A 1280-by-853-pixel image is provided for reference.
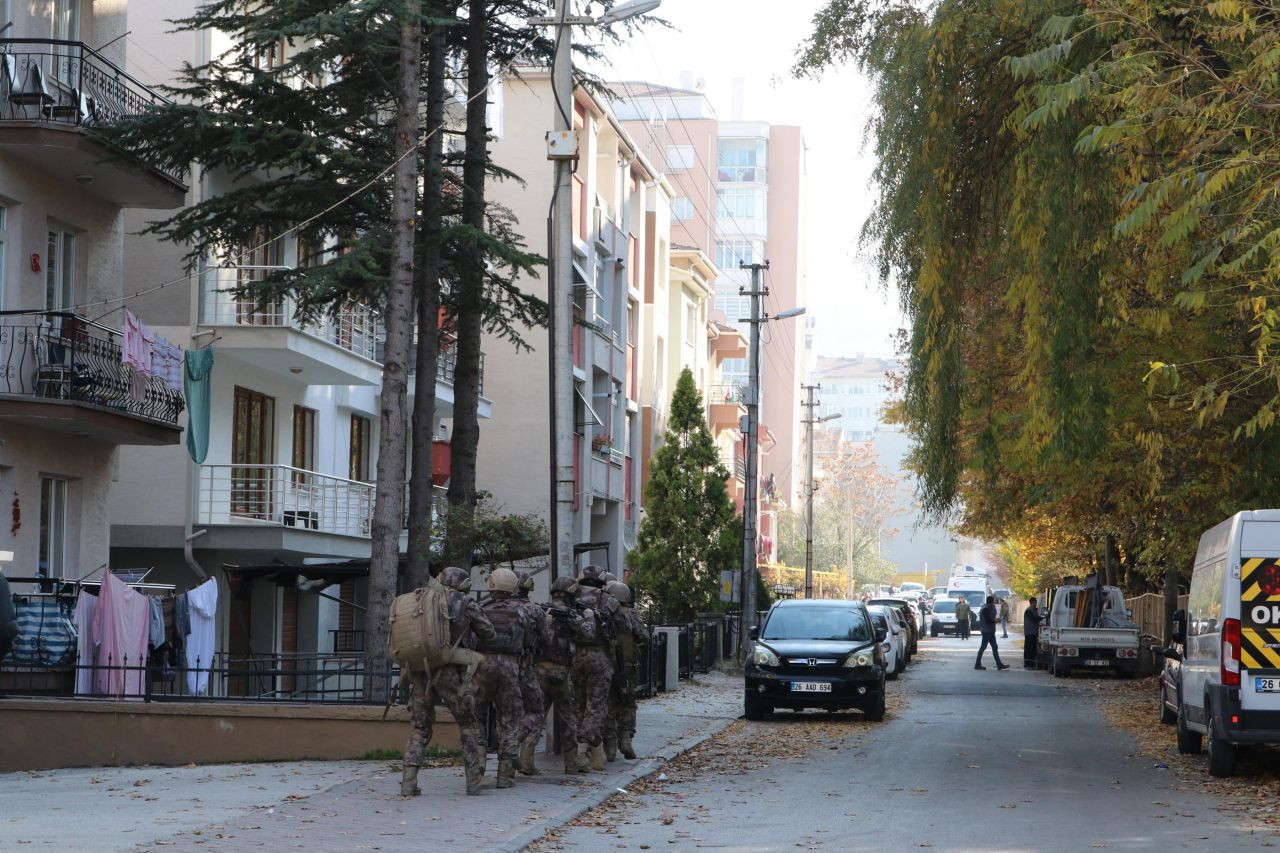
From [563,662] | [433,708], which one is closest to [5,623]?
[433,708]

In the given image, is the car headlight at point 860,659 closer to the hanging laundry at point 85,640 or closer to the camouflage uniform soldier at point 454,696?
the hanging laundry at point 85,640

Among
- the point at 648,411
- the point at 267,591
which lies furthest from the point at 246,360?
the point at 648,411

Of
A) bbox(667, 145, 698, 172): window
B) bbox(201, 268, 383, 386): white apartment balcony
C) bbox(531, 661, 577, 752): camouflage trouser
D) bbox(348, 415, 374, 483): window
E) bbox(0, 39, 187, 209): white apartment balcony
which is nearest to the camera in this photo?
bbox(531, 661, 577, 752): camouflage trouser

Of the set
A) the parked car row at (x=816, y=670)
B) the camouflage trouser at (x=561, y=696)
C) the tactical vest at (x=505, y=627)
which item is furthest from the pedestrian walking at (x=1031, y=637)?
the tactical vest at (x=505, y=627)

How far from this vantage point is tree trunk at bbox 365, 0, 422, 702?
17656mm

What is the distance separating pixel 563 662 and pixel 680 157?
90534 mm

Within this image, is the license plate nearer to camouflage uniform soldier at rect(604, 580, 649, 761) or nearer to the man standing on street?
camouflage uniform soldier at rect(604, 580, 649, 761)

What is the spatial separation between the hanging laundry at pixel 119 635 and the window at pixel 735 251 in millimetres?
90790

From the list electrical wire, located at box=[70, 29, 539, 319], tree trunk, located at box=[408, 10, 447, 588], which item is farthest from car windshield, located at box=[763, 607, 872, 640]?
electrical wire, located at box=[70, 29, 539, 319]

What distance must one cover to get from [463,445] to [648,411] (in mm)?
32055

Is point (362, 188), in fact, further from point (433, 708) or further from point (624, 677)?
point (433, 708)

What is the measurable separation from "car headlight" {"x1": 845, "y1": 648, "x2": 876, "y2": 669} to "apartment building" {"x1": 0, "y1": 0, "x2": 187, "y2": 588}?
32.7 feet

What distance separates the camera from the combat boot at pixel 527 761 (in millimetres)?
14062

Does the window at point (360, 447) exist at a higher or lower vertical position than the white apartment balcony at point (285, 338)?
lower
